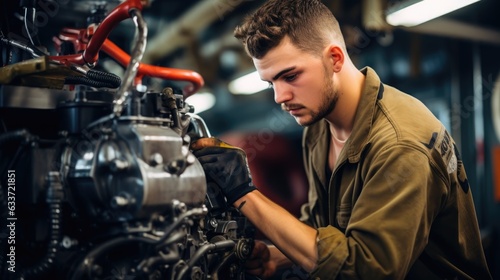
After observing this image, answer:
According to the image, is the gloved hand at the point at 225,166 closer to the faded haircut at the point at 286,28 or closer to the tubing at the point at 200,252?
the tubing at the point at 200,252

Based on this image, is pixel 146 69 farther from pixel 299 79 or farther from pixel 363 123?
pixel 363 123

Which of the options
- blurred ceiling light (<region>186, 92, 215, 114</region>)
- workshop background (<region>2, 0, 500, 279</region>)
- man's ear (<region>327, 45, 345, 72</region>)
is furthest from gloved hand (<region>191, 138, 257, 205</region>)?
blurred ceiling light (<region>186, 92, 215, 114</region>)

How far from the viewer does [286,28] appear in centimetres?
163

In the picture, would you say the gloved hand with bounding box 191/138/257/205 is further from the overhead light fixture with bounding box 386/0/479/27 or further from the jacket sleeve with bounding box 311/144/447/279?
A: the overhead light fixture with bounding box 386/0/479/27

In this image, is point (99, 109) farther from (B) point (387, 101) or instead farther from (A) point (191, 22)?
(A) point (191, 22)

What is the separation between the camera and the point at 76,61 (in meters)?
1.46

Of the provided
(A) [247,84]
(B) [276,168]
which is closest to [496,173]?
(B) [276,168]

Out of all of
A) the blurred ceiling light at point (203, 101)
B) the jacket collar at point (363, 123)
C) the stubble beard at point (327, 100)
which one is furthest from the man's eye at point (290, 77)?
the blurred ceiling light at point (203, 101)

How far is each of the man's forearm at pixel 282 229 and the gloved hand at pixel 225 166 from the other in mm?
36

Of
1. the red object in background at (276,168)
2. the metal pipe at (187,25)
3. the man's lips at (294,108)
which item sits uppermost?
the metal pipe at (187,25)

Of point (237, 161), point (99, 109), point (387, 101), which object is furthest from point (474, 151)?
point (99, 109)

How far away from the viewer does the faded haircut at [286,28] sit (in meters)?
1.62

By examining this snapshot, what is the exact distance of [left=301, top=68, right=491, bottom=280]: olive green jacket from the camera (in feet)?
4.56

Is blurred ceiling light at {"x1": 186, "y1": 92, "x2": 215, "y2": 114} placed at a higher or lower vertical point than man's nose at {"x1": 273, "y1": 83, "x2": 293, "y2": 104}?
lower
